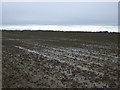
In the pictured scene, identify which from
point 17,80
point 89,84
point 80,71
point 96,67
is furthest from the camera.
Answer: point 96,67

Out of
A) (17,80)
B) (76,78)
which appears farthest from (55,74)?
(17,80)

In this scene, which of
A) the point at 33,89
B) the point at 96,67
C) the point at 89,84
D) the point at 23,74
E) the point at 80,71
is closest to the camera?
the point at 33,89

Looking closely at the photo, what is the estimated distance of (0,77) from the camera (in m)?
10.5

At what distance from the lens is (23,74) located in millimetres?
11148

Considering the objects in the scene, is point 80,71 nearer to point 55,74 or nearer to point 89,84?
point 55,74

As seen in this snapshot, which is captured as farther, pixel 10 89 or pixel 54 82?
pixel 54 82

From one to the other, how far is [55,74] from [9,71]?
302 cm

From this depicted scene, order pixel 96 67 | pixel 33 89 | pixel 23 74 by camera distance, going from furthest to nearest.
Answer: pixel 96 67, pixel 23 74, pixel 33 89

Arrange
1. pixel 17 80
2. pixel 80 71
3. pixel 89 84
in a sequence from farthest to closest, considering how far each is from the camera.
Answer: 1. pixel 80 71
2. pixel 17 80
3. pixel 89 84

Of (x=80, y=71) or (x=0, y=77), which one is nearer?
(x=0, y=77)

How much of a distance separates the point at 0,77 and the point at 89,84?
504 centimetres

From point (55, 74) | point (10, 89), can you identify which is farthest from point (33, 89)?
point (55, 74)

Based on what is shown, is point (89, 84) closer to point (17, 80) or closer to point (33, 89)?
point (33, 89)

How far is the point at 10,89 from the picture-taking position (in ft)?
28.4
